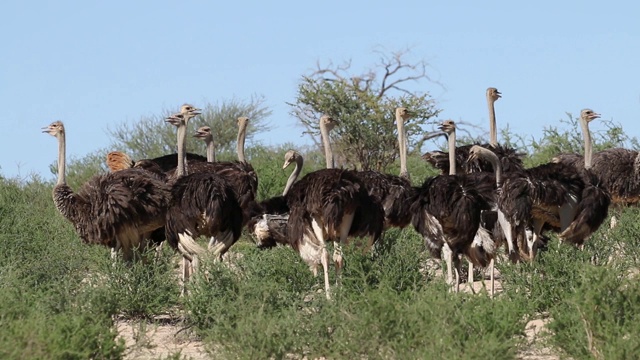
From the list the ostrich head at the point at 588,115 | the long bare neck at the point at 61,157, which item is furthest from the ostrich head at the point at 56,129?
the ostrich head at the point at 588,115

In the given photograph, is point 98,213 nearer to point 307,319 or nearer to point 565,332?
point 307,319

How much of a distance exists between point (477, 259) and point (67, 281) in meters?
3.44

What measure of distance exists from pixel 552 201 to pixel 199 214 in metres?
2.83

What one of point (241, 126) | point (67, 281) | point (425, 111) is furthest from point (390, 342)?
point (425, 111)

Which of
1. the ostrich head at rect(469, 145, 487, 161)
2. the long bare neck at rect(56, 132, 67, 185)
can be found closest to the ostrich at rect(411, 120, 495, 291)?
the ostrich head at rect(469, 145, 487, 161)

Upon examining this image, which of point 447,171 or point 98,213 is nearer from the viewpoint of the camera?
point 98,213

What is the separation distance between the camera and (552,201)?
1230 cm

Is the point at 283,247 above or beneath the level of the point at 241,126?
beneath

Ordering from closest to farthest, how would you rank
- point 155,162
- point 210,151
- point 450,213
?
point 450,213, point 210,151, point 155,162

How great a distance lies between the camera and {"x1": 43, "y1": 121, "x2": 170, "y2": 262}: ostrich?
37.8 feet

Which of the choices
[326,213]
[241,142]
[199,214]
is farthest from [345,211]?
[241,142]

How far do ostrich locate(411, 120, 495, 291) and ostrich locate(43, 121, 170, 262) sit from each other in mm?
1941

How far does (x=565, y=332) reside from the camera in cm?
920

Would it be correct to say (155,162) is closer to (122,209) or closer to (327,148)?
(327,148)
